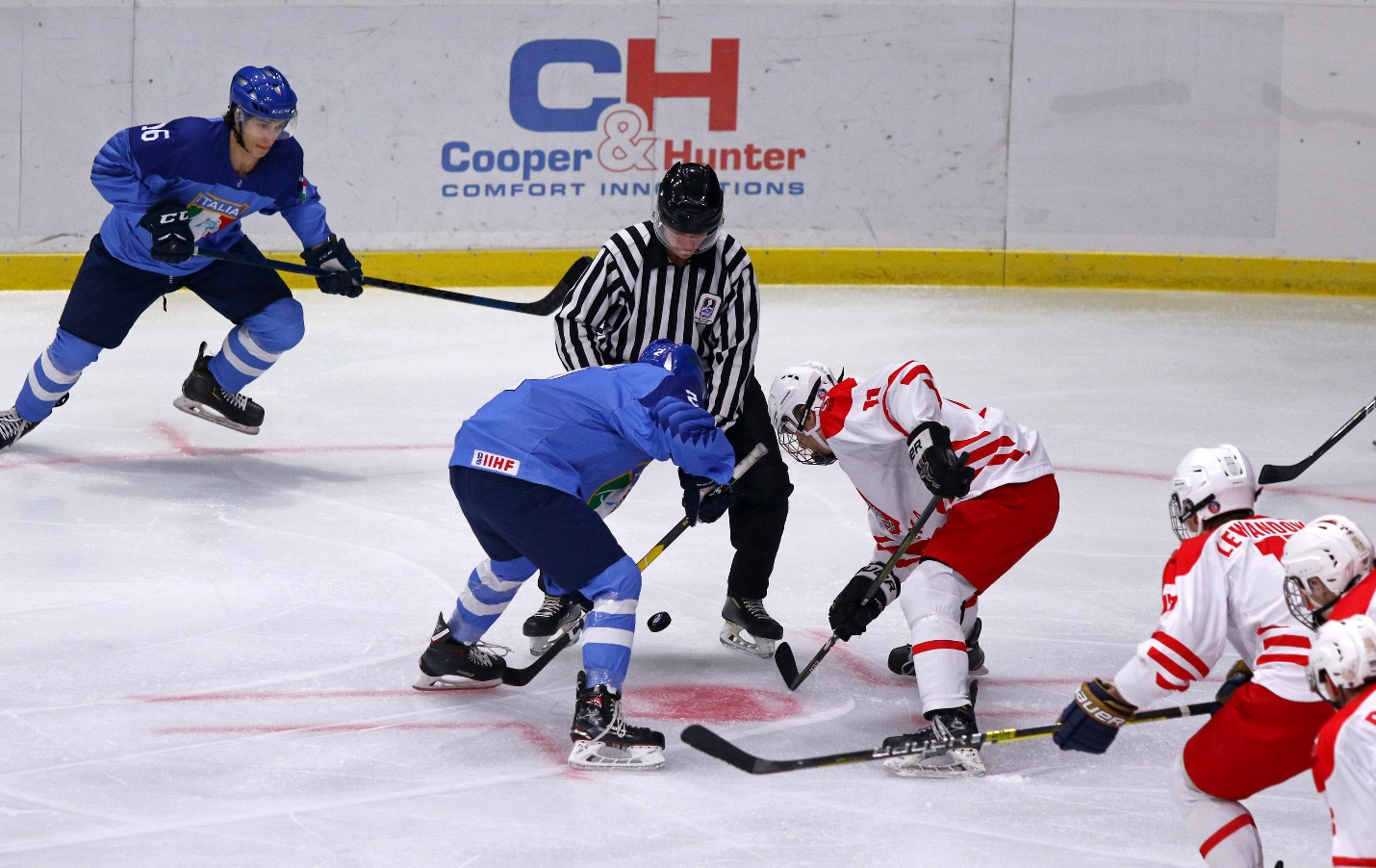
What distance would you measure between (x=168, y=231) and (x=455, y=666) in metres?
2.10

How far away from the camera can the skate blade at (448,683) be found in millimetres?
3512

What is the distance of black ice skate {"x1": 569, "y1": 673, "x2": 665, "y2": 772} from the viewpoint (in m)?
3.09

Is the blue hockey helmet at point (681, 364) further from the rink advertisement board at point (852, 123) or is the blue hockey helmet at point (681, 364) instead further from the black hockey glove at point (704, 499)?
the rink advertisement board at point (852, 123)

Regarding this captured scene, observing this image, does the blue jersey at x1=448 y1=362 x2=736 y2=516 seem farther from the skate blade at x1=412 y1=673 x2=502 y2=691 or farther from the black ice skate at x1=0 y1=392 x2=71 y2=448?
the black ice skate at x1=0 y1=392 x2=71 y2=448

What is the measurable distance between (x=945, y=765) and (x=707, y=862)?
0.60m

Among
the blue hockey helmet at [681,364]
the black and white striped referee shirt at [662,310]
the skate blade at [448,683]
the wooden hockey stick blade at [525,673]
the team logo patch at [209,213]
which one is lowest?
the skate blade at [448,683]

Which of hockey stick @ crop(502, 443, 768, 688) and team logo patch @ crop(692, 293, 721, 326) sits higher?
team logo patch @ crop(692, 293, 721, 326)

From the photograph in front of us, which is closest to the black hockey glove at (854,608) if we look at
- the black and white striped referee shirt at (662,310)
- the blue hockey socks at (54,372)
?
the black and white striped referee shirt at (662,310)

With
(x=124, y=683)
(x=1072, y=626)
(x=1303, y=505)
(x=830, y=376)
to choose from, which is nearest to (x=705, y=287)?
(x=830, y=376)

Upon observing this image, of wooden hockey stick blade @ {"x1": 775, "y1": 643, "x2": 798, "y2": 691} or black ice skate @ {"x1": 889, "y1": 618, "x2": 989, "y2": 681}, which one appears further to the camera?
black ice skate @ {"x1": 889, "y1": 618, "x2": 989, "y2": 681}

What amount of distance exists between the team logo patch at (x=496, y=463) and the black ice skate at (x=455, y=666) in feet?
1.64

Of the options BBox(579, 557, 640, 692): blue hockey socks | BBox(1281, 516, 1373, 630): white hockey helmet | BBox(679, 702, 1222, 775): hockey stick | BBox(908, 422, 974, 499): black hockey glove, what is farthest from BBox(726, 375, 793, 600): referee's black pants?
BBox(1281, 516, 1373, 630): white hockey helmet

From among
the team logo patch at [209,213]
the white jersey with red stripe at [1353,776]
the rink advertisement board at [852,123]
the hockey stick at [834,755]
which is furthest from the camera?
the rink advertisement board at [852,123]

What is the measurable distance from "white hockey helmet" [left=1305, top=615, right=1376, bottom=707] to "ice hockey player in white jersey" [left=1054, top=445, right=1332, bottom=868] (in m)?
0.37
